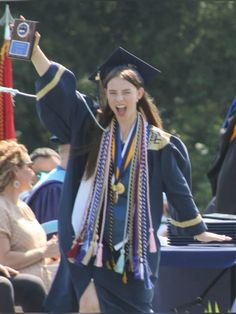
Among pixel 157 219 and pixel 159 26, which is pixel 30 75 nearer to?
pixel 159 26

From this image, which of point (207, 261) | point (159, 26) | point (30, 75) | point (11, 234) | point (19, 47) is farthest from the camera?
point (159, 26)

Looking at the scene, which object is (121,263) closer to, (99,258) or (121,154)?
(99,258)

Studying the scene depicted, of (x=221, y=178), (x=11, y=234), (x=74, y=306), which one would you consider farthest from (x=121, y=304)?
(x=221, y=178)

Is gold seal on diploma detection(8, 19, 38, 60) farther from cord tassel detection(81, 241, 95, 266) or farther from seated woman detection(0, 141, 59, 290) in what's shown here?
seated woman detection(0, 141, 59, 290)

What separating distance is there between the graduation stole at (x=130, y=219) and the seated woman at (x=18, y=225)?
1264mm

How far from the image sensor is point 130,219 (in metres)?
6.33

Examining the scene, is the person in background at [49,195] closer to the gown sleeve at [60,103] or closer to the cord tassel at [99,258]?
the gown sleeve at [60,103]

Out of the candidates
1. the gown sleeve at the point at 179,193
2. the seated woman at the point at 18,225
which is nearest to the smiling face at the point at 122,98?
the gown sleeve at the point at 179,193

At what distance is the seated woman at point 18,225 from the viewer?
24.7 feet

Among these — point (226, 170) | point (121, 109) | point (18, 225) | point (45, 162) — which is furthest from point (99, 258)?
point (45, 162)

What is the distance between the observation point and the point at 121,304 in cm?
641

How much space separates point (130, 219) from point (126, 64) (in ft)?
2.68

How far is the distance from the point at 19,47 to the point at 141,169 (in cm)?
85

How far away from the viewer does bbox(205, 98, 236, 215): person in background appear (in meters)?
8.45
